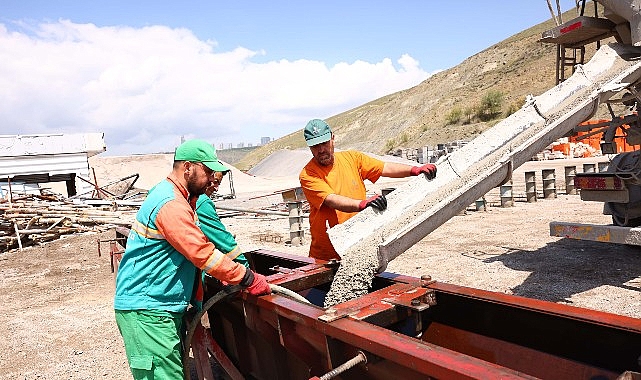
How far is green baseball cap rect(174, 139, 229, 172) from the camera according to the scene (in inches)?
106

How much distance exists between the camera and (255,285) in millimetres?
2877

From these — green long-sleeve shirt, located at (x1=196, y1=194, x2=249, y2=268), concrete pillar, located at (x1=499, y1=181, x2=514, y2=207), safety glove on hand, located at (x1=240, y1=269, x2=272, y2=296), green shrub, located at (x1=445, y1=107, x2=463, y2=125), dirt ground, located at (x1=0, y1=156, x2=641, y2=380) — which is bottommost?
dirt ground, located at (x1=0, y1=156, x2=641, y2=380)

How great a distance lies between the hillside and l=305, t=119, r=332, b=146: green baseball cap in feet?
132

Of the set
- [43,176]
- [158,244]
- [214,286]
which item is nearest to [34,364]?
[214,286]

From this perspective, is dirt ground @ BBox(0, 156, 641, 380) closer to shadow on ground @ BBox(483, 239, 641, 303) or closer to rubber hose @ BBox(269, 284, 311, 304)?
shadow on ground @ BBox(483, 239, 641, 303)

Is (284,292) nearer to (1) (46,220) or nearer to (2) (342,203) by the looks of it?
(2) (342,203)

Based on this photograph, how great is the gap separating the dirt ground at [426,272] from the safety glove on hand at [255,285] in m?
2.38

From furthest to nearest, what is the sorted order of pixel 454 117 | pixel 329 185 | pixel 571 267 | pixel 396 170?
pixel 454 117 < pixel 571 267 < pixel 396 170 < pixel 329 185

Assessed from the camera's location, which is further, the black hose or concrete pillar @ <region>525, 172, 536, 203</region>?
concrete pillar @ <region>525, 172, 536, 203</region>

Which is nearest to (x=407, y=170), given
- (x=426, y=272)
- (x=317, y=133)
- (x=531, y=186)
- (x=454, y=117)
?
(x=317, y=133)

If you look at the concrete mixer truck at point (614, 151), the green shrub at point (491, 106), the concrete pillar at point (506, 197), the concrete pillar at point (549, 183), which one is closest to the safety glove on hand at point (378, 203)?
the concrete mixer truck at point (614, 151)

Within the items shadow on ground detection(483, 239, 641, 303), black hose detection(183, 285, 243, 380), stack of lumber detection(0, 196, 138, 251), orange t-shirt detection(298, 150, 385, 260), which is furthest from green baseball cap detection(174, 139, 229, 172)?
stack of lumber detection(0, 196, 138, 251)

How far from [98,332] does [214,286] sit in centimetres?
284

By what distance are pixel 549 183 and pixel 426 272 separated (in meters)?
7.33
